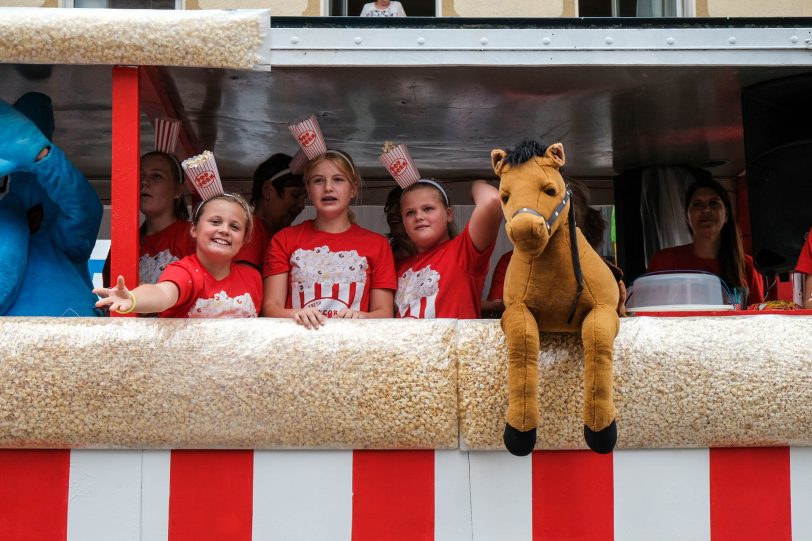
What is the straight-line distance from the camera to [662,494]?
2482mm

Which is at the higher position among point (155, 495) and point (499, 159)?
point (499, 159)

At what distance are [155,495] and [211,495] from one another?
0.15 m

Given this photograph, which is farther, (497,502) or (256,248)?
(256,248)

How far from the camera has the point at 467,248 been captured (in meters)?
3.13

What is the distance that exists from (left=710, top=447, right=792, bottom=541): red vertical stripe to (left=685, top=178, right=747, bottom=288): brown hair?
1.70 metres

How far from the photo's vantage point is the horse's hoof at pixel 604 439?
225 centimetres

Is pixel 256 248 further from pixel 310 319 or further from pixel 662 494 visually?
pixel 662 494

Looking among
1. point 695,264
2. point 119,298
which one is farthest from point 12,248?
point 695,264

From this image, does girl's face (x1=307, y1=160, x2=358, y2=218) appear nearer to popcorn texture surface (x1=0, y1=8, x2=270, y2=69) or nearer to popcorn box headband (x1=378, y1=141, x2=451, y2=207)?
popcorn box headband (x1=378, y1=141, x2=451, y2=207)

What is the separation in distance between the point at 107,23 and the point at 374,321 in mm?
1157

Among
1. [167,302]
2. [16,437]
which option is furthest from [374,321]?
[16,437]

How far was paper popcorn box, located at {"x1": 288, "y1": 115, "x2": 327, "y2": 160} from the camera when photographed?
3285 mm

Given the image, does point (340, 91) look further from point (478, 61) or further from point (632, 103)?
A: point (632, 103)

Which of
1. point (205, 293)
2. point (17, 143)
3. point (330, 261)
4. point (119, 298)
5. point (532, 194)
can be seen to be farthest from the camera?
point (330, 261)
